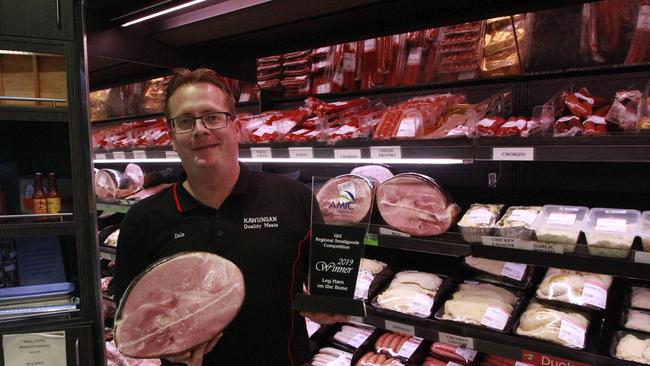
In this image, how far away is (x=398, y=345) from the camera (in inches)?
91.5

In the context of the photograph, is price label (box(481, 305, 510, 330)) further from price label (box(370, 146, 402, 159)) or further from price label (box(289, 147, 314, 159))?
price label (box(289, 147, 314, 159))

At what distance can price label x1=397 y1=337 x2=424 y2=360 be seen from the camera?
7.33ft

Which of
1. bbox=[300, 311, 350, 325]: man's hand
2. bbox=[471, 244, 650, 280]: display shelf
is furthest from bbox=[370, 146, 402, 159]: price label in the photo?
bbox=[300, 311, 350, 325]: man's hand

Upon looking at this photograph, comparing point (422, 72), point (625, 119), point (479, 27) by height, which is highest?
point (479, 27)

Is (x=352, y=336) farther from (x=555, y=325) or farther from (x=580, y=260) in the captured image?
(x=580, y=260)

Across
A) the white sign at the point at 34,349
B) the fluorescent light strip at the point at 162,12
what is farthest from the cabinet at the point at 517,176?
the white sign at the point at 34,349

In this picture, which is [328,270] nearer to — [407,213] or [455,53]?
[407,213]

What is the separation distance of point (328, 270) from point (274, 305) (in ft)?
1.15

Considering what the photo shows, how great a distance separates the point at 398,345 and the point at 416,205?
2.70ft

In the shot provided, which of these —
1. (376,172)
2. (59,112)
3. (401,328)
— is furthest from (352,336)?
(59,112)

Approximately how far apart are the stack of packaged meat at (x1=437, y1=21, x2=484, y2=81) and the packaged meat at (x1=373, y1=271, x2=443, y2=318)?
1.09 metres

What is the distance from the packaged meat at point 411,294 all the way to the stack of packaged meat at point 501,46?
3.64ft

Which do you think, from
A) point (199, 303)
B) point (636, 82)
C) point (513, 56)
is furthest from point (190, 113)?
point (636, 82)

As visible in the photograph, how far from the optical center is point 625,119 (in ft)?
5.15
